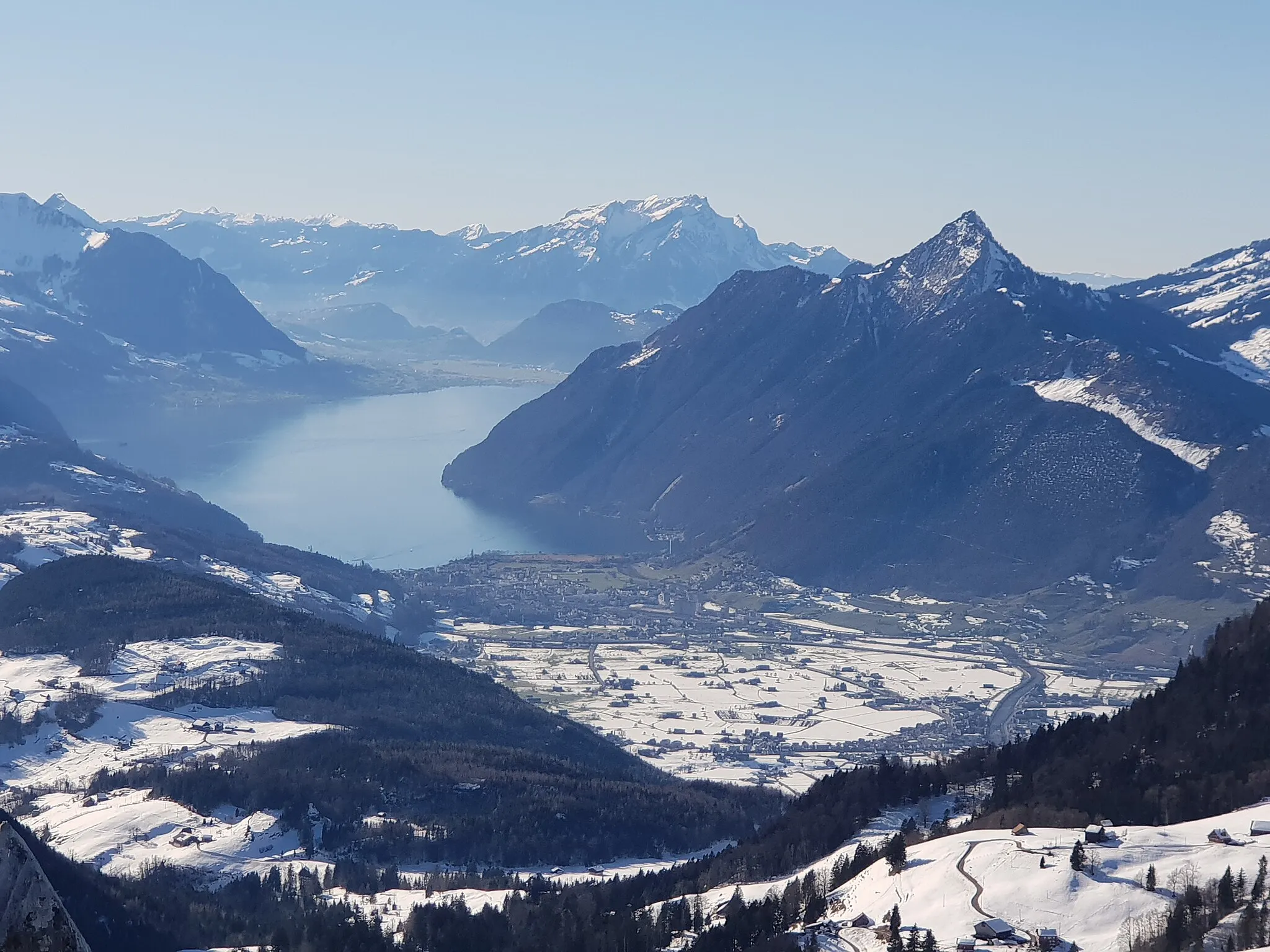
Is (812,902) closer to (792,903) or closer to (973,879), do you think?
(792,903)

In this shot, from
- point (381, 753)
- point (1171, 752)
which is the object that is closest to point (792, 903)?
point (1171, 752)

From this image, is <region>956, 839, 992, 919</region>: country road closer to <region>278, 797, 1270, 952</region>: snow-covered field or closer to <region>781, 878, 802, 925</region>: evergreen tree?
<region>278, 797, 1270, 952</region>: snow-covered field

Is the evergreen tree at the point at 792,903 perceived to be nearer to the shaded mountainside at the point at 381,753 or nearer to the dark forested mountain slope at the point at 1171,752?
the dark forested mountain slope at the point at 1171,752

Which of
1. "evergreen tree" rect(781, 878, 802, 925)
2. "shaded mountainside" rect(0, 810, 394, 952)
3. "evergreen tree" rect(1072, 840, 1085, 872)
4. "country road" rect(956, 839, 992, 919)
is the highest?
"evergreen tree" rect(1072, 840, 1085, 872)

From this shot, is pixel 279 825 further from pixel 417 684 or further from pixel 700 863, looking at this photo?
pixel 417 684

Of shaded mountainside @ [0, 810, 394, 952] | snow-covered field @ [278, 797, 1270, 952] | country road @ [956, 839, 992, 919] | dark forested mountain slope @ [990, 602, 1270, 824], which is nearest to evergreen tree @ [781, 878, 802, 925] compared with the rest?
snow-covered field @ [278, 797, 1270, 952]
